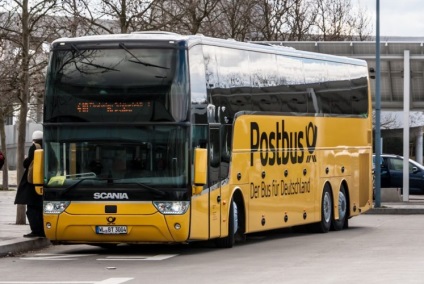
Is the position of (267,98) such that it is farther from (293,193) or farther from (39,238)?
(39,238)

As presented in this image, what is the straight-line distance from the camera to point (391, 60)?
148ft

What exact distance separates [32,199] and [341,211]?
8.35 metres

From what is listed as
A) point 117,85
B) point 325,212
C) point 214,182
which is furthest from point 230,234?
point 325,212

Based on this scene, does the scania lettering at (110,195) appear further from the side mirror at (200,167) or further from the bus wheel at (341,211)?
the bus wheel at (341,211)

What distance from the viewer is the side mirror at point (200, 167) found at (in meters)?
20.2

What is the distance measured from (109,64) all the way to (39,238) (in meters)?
3.55

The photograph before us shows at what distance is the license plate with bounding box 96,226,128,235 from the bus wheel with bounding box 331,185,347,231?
358 inches

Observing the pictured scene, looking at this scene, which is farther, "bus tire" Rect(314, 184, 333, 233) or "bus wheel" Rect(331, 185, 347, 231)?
"bus wheel" Rect(331, 185, 347, 231)

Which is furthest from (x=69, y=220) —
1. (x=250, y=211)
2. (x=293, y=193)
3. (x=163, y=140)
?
(x=293, y=193)

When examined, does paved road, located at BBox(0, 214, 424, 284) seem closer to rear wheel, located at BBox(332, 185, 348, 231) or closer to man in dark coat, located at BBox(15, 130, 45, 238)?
man in dark coat, located at BBox(15, 130, 45, 238)

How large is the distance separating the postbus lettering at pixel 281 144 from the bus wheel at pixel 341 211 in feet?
7.62

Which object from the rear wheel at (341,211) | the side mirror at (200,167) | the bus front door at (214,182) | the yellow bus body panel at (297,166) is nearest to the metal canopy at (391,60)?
the yellow bus body panel at (297,166)

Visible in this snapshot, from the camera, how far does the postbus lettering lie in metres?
23.6

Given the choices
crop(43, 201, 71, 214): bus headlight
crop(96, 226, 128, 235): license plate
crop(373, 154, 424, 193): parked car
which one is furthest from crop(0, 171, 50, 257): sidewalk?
crop(373, 154, 424, 193): parked car
